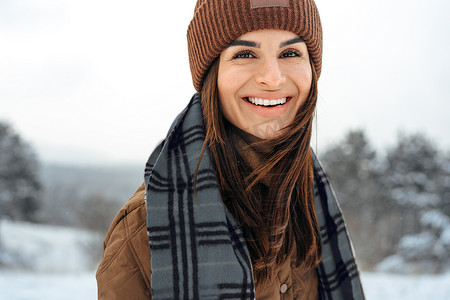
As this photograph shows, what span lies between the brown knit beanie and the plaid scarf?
10.4 inches

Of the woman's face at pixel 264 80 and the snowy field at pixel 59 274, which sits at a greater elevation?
the woman's face at pixel 264 80

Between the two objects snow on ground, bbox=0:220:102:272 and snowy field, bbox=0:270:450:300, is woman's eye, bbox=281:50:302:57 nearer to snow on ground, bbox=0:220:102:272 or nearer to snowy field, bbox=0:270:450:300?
snowy field, bbox=0:270:450:300

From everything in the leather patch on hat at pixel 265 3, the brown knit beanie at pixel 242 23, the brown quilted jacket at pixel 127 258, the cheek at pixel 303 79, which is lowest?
the brown quilted jacket at pixel 127 258

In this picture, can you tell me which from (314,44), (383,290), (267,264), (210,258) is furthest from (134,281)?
(383,290)

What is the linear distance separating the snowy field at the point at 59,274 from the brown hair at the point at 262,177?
3946mm

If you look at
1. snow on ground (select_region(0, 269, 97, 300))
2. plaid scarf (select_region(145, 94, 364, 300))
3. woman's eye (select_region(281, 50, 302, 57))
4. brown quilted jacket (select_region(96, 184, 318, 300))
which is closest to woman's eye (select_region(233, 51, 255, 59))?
woman's eye (select_region(281, 50, 302, 57))

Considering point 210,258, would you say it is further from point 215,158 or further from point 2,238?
point 2,238

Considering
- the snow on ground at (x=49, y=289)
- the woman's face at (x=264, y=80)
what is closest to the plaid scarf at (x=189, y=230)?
the woman's face at (x=264, y=80)

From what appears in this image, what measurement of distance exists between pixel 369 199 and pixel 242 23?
1536 cm

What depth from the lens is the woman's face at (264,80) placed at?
1249 millimetres

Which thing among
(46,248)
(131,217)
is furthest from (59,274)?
(131,217)

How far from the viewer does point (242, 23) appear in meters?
1.27

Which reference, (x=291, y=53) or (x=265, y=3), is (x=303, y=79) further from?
(x=265, y=3)

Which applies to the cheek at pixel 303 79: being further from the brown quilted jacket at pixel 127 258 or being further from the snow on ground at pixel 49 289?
the snow on ground at pixel 49 289
